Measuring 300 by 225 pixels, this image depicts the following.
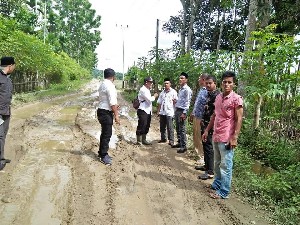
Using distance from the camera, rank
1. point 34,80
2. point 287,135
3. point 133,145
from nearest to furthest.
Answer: point 287,135 < point 133,145 < point 34,80

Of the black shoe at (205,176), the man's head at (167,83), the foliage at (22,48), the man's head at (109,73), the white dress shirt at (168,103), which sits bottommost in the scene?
the black shoe at (205,176)

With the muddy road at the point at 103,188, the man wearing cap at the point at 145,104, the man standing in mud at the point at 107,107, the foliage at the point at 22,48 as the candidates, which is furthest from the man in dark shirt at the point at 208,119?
the foliage at the point at 22,48

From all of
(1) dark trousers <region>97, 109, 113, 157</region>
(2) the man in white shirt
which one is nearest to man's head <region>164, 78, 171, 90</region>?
(2) the man in white shirt

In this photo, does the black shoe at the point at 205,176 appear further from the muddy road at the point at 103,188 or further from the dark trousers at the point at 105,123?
the dark trousers at the point at 105,123

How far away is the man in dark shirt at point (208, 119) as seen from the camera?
5.50m

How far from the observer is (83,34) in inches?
2142

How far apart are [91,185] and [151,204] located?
118 centimetres

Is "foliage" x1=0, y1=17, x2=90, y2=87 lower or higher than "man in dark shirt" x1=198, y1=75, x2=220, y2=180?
higher

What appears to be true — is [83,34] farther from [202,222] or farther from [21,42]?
[202,222]

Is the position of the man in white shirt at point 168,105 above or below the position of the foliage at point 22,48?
below

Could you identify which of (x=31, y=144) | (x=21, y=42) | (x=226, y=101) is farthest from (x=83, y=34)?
(x=226, y=101)

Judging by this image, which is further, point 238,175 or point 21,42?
point 21,42

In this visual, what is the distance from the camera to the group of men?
14.9ft

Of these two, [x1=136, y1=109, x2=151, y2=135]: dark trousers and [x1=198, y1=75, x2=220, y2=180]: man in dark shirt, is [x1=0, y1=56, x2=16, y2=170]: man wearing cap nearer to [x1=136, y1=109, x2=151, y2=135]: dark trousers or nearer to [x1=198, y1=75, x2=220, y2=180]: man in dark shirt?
Answer: [x1=136, y1=109, x2=151, y2=135]: dark trousers
